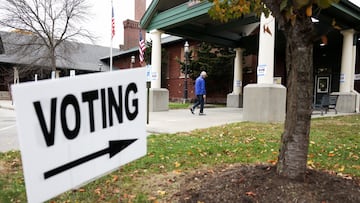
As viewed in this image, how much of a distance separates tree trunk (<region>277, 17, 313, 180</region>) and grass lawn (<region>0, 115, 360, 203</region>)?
4.45 feet

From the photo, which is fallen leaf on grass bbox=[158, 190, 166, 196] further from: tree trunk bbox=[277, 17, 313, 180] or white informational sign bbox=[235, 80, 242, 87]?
white informational sign bbox=[235, 80, 242, 87]

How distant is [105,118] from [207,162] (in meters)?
3.22

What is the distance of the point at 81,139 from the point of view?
1322 mm

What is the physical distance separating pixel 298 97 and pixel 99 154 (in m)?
2.14

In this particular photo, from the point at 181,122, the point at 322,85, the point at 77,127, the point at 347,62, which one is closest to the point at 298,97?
the point at 77,127

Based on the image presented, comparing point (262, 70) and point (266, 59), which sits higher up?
point (266, 59)

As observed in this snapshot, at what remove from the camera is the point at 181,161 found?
4473 millimetres

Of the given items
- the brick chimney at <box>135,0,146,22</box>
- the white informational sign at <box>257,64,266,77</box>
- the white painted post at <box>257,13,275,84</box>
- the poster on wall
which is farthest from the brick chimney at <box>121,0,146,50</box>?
the white informational sign at <box>257,64,266,77</box>

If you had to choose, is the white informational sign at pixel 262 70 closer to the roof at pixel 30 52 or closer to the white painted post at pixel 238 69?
the white painted post at pixel 238 69

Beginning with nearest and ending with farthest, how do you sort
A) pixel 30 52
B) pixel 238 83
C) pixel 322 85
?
1. pixel 238 83
2. pixel 322 85
3. pixel 30 52

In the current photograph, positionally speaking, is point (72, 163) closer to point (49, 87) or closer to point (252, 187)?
point (49, 87)

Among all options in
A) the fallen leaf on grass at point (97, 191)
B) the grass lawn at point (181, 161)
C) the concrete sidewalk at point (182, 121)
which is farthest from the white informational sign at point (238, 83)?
the fallen leaf on grass at point (97, 191)

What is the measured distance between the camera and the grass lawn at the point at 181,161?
3.26 meters

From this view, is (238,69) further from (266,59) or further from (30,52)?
(30,52)
